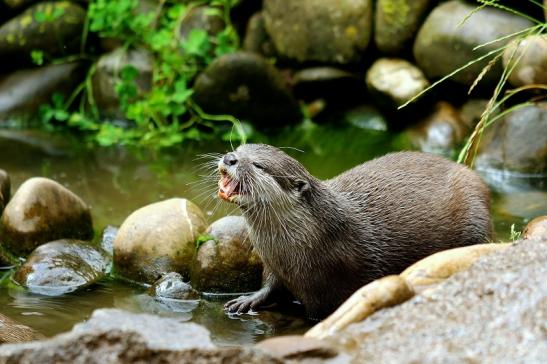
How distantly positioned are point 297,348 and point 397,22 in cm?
477

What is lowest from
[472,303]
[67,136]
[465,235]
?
[67,136]

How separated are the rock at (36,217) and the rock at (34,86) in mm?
3495

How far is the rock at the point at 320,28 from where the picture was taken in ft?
23.5

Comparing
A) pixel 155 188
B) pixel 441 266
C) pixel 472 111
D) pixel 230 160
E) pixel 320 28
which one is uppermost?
pixel 230 160

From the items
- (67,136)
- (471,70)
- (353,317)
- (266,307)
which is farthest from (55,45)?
(353,317)

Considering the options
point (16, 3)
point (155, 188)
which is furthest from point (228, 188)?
point (16, 3)

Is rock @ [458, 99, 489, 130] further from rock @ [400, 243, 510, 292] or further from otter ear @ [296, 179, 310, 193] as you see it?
rock @ [400, 243, 510, 292]

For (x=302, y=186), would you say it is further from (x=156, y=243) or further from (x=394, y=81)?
(x=394, y=81)

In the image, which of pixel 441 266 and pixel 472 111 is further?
pixel 472 111

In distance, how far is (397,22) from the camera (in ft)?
22.7

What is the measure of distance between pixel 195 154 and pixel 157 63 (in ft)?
4.09

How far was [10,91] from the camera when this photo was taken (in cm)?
820

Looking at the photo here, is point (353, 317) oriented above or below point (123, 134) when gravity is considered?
above

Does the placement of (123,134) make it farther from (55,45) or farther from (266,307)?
(266,307)
